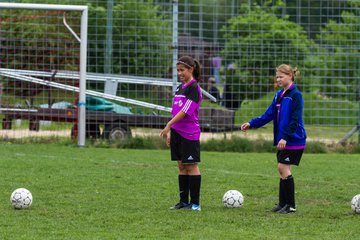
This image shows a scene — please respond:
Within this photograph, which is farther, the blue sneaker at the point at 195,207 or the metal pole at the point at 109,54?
the metal pole at the point at 109,54

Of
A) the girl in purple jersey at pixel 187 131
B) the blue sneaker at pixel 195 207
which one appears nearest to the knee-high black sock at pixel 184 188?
the girl in purple jersey at pixel 187 131

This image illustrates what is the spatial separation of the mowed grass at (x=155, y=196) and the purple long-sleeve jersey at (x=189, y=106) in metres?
0.81

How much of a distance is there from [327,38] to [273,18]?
15.9 ft

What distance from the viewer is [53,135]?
1616 cm

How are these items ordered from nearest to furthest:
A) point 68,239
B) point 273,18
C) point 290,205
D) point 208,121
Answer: point 68,239 → point 290,205 → point 208,121 → point 273,18

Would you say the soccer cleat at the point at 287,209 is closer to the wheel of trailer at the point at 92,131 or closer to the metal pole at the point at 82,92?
the metal pole at the point at 82,92

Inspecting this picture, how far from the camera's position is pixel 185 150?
26.2 feet

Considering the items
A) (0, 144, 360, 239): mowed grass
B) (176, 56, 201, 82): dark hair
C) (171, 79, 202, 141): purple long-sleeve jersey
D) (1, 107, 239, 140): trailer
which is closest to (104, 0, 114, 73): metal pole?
(1, 107, 239, 140): trailer

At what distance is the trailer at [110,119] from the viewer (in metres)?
16.2

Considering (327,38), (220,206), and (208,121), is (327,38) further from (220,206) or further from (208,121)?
(220,206)

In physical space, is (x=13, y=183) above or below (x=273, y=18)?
below

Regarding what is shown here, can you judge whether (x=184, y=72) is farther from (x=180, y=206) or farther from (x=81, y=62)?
(x=81, y=62)

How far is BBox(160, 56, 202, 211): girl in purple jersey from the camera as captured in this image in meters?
7.93

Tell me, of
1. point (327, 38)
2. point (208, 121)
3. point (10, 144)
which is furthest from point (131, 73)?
point (327, 38)
